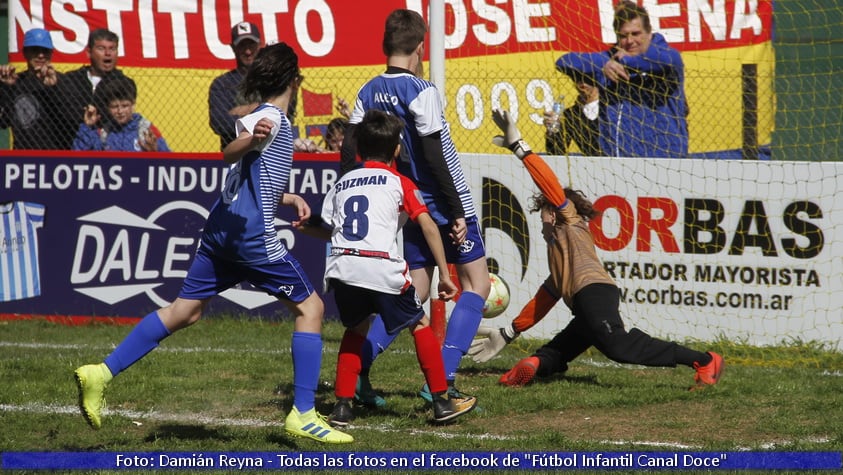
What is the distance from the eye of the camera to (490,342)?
7656 mm

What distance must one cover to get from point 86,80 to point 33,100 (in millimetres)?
523

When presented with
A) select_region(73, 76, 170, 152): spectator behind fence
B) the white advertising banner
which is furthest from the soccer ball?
select_region(73, 76, 170, 152): spectator behind fence

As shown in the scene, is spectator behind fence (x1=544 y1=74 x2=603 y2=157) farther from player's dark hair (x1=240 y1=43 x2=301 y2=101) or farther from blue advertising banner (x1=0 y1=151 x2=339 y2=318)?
player's dark hair (x1=240 y1=43 x2=301 y2=101)

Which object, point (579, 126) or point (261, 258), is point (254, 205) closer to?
point (261, 258)

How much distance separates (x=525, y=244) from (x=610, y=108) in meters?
1.41

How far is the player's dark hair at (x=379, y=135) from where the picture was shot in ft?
19.0

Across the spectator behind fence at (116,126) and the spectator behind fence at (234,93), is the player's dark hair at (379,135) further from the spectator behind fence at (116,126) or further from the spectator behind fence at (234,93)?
the spectator behind fence at (116,126)

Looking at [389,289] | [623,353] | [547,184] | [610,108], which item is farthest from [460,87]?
[389,289]

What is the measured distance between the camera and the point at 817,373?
25.5 ft

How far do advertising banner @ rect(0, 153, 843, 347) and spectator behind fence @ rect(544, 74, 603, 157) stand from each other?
1.04 feet

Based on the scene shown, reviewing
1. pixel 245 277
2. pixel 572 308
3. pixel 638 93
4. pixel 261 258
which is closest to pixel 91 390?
pixel 245 277

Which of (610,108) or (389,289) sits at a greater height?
(610,108)

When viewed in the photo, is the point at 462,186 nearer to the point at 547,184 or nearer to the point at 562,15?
the point at 547,184

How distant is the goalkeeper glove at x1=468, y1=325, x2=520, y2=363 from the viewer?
761cm
